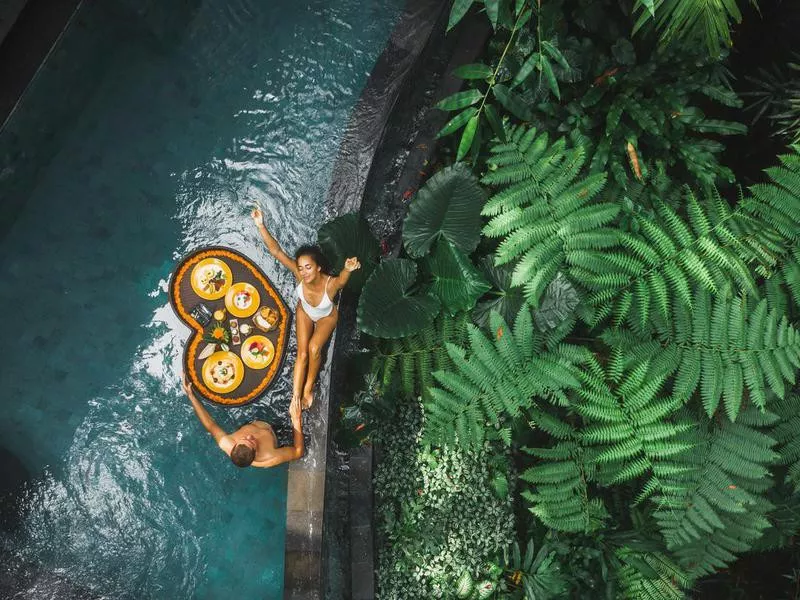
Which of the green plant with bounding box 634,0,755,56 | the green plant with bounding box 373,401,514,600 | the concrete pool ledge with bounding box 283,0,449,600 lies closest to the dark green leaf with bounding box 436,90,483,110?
the concrete pool ledge with bounding box 283,0,449,600

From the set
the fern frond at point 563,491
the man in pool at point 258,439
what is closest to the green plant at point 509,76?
the fern frond at point 563,491

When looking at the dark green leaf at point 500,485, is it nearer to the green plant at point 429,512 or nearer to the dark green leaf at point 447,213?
the green plant at point 429,512

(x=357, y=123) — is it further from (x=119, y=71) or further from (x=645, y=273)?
(x=645, y=273)

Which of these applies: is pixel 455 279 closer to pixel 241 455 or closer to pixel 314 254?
pixel 314 254

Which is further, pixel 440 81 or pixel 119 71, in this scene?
pixel 119 71

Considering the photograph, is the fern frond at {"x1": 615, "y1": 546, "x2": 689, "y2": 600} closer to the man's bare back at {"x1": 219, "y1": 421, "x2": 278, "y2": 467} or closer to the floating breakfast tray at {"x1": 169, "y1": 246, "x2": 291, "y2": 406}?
the man's bare back at {"x1": 219, "y1": 421, "x2": 278, "y2": 467}

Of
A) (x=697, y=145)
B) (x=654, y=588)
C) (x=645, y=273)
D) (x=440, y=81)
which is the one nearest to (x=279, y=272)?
(x=440, y=81)
